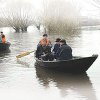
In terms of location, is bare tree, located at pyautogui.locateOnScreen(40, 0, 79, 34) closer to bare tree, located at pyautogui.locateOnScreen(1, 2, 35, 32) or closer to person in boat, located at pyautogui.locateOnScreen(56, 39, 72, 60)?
bare tree, located at pyautogui.locateOnScreen(1, 2, 35, 32)

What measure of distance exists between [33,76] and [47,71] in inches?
51.3

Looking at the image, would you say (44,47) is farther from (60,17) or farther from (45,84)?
(60,17)

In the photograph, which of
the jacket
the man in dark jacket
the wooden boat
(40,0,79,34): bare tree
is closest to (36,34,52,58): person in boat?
the man in dark jacket

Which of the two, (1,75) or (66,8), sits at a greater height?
(66,8)

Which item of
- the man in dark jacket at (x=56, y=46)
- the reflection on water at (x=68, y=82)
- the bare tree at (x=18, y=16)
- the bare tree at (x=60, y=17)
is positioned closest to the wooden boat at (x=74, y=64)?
the reflection on water at (x=68, y=82)

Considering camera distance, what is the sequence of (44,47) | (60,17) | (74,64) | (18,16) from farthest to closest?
(18,16) → (60,17) → (44,47) → (74,64)

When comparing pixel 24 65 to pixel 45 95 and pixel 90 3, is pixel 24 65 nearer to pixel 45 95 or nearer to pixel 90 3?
pixel 45 95

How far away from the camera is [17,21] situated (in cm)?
5503

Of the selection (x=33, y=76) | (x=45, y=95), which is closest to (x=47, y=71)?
(x=33, y=76)

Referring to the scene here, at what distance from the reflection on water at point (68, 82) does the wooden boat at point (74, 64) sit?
0.78 ft

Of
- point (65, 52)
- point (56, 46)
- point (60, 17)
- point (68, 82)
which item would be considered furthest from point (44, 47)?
point (60, 17)

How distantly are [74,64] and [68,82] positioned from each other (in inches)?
40.8

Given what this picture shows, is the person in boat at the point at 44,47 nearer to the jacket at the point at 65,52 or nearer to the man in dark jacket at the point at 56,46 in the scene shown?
the man in dark jacket at the point at 56,46

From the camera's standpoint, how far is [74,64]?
1452cm
